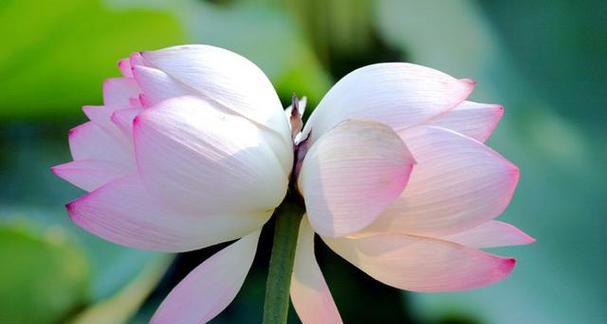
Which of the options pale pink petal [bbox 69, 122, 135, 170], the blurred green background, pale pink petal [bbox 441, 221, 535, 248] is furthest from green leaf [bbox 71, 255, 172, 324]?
pale pink petal [bbox 441, 221, 535, 248]

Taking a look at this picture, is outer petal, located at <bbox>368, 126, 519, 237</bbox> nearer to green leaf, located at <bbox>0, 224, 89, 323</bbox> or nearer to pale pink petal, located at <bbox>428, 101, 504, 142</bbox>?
pale pink petal, located at <bbox>428, 101, 504, 142</bbox>

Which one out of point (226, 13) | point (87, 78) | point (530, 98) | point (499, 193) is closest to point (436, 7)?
point (530, 98)

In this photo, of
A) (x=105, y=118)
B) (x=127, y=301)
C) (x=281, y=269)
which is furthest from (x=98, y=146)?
(x=127, y=301)

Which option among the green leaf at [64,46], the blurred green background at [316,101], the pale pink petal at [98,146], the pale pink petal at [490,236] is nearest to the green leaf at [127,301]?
the blurred green background at [316,101]

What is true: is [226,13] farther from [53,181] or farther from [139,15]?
[53,181]

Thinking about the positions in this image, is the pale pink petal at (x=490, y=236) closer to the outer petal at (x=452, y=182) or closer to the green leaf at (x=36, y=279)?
the outer petal at (x=452, y=182)
